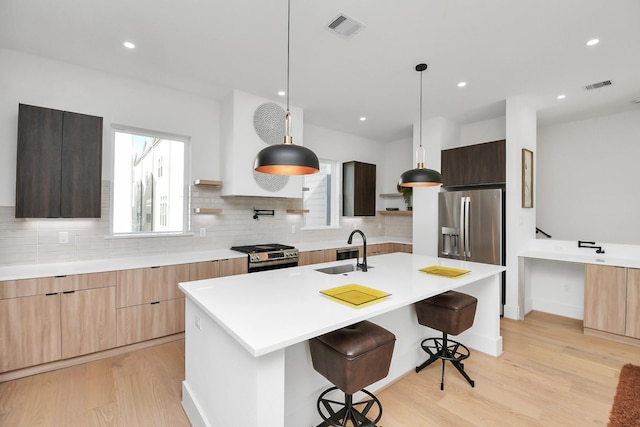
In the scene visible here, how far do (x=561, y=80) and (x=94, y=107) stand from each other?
5.09 meters

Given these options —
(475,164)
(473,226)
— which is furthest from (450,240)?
(475,164)

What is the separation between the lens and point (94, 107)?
10.6 ft

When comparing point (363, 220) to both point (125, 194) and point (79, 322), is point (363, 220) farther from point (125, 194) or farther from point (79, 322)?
point (79, 322)

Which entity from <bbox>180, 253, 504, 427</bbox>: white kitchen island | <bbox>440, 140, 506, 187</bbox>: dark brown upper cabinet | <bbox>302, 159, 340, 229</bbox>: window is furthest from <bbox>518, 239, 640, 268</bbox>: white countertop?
<bbox>302, 159, 340, 229</bbox>: window

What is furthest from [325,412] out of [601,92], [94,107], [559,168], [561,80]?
[559,168]

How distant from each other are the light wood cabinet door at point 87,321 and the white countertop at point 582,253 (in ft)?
15.7

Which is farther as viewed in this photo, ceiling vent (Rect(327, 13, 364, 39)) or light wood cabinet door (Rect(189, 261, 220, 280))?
light wood cabinet door (Rect(189, 261, 220, 280))

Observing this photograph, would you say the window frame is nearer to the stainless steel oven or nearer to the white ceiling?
the white ceiling

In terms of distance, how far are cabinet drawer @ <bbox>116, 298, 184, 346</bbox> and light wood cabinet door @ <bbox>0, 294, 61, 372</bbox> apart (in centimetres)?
48

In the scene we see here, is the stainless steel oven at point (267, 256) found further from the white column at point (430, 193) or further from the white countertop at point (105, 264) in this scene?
the white column at point (430, 193)

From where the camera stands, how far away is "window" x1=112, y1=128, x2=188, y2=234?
3.45 meters

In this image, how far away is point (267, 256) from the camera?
3.81m

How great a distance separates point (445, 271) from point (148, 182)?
347 cm

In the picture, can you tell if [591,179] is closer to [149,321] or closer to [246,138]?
[246,138]
